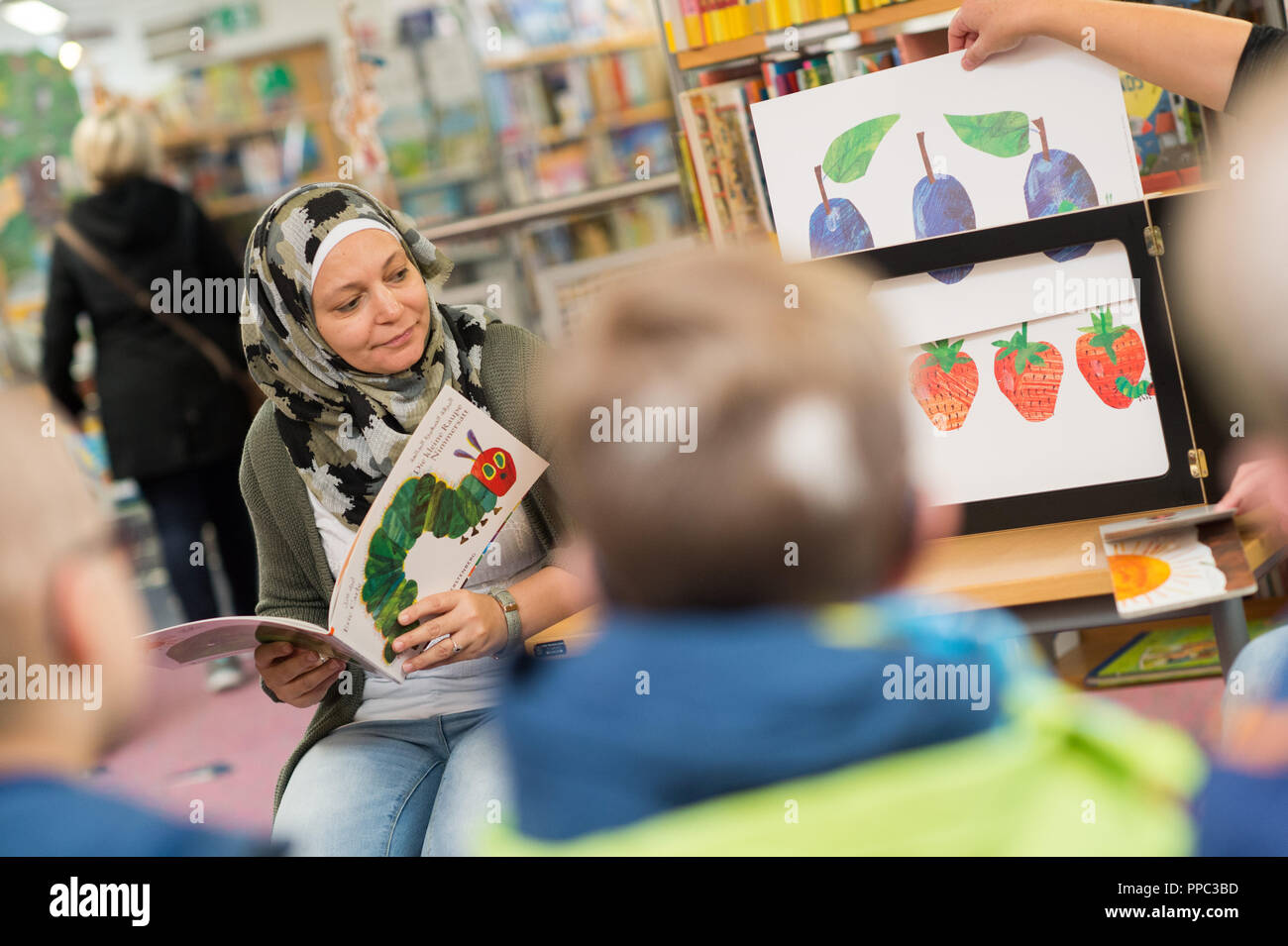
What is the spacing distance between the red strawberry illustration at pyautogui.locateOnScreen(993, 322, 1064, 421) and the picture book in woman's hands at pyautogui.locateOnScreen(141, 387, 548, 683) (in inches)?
20.1

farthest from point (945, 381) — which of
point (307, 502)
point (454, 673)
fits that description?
point (307, 502)

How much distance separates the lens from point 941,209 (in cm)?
120

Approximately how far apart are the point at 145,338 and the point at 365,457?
6.16 feet

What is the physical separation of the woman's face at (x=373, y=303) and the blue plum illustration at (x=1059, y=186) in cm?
68

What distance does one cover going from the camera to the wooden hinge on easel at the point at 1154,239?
43.9 inches

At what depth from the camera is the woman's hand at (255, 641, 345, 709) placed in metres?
1.16

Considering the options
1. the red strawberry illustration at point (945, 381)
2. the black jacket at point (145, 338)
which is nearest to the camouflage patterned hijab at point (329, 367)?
the red strawberry illustration at point (945, 381)

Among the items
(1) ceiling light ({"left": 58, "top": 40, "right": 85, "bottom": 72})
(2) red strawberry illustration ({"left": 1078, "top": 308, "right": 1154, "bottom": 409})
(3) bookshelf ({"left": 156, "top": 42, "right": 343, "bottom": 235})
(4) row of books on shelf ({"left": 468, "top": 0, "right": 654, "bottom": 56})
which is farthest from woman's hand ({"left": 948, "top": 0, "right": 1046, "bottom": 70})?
(1) ceiling light ({"left": 58, "top": 40, "right": 85, "bottom": 72})

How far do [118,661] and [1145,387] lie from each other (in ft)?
3.24
